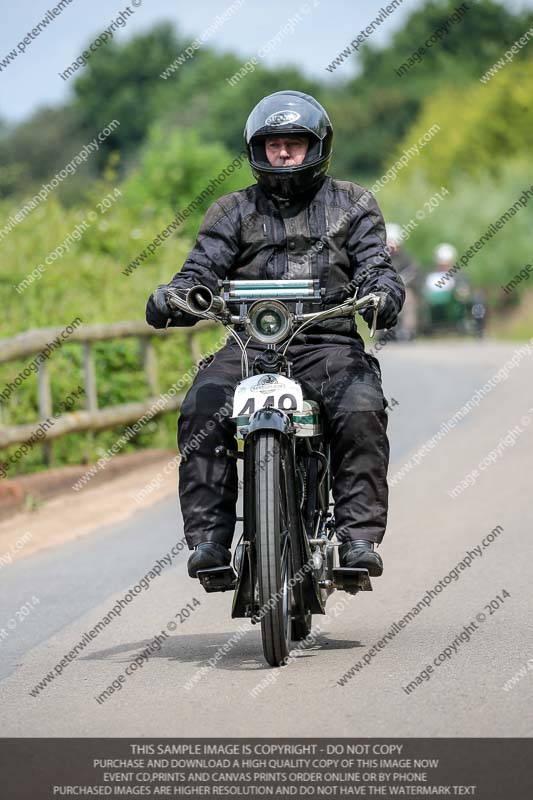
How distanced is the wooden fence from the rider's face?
554 centimetres

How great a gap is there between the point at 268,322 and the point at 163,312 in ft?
1.87

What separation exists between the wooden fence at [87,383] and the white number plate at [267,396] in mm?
6077

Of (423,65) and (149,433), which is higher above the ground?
(423,65)

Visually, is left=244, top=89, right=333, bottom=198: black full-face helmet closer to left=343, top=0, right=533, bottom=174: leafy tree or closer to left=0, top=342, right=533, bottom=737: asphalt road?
left=0, top=342, right=533, bottom=737: asphalt road

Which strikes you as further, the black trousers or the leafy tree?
the leafy tree

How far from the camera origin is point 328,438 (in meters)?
6.55

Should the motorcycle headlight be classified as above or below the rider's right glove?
below

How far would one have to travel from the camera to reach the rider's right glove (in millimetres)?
6414

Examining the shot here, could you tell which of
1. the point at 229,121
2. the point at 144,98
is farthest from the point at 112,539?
the point at 144,98

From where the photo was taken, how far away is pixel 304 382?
648 centimetres

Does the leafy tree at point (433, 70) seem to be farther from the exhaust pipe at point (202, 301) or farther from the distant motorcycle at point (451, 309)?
the exhaust pipe at point (202, 301)

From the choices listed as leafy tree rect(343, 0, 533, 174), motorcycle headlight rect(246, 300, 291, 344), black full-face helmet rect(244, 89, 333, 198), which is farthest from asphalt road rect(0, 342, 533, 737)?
leafy tree rect(343, 0, 533, 174)

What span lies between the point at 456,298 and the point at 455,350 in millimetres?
5690

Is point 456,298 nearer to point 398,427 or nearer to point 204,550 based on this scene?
point 398,427
